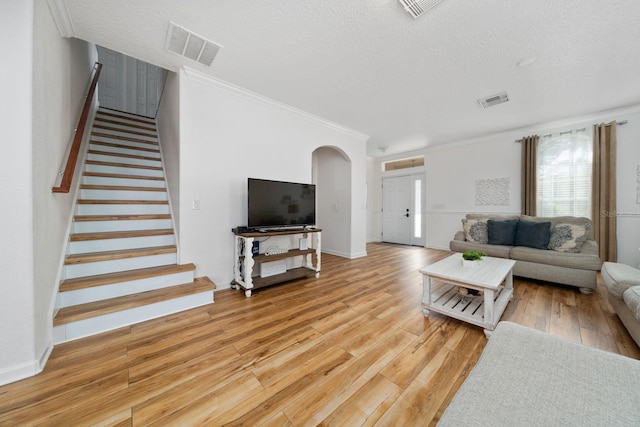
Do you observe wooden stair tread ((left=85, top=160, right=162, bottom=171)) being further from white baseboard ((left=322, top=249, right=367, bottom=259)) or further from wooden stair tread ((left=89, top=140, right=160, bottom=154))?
white baseboard ((left=322, top=249, right=367, bottom=259))

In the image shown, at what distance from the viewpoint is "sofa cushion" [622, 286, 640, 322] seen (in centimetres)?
163

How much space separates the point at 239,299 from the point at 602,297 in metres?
4.29

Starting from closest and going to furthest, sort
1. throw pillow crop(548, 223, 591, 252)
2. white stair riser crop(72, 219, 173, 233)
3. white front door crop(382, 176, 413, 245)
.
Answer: white stair riser crop(72, 219, 173, 233)
throw pillow crop(548, 223, 591, 252)
white front door crop(382, 176, 413, 245)

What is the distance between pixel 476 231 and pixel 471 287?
2.45 m

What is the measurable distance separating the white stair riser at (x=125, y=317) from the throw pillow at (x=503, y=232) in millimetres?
4289

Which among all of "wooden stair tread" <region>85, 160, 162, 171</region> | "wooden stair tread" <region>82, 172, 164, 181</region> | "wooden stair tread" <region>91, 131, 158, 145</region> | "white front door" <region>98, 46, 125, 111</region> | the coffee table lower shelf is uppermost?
"white front door" <region>98, 46, 125, 111</region>

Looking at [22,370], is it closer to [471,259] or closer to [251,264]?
[251,264]

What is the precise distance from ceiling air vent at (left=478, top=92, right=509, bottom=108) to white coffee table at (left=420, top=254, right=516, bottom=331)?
2327 millimetres

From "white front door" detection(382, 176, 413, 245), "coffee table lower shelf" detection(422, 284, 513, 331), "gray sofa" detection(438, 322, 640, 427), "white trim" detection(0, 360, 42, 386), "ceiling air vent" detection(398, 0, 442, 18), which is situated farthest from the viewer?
"white front door" detection(382, 176, 413, 245)

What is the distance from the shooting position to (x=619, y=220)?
3.73 metres

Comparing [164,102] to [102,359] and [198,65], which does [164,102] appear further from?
[102,359]

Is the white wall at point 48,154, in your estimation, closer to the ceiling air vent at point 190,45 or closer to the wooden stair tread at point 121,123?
the ceiling air vent at point 190,45

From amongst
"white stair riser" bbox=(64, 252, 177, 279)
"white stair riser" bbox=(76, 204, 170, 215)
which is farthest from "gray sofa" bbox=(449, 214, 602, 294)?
"white stair riser" bbox=(76, 204, 170, 215)

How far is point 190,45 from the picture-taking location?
2.34m
